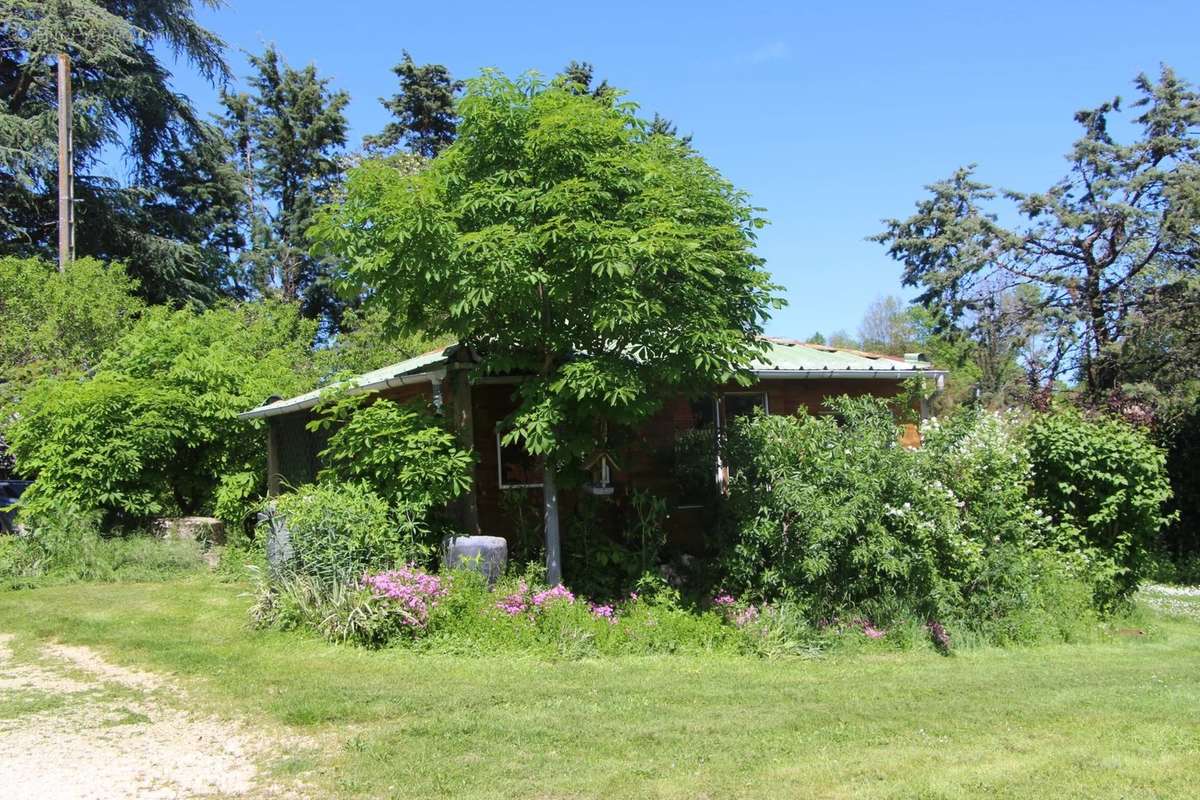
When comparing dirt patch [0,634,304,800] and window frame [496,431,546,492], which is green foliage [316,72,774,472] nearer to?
window frame [496,431,546,492]

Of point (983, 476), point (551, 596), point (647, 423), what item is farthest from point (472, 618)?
point (983, 476)

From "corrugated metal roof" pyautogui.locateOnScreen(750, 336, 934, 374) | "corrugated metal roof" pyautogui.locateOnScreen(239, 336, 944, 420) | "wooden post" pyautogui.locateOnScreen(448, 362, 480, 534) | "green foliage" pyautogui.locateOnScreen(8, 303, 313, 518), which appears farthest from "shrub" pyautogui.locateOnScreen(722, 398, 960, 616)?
"green foliage" pyautogui.locateOnScreen(8, 303, 313, 518)

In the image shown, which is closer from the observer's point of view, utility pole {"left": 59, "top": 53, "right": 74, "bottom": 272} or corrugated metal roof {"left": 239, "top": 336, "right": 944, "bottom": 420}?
corrugated metal roof {"left": 239, "top": 336, "right": 944, "bottom": 420}

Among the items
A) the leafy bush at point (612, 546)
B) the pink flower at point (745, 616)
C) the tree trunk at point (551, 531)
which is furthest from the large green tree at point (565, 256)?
the pink flower at point (745, 616)

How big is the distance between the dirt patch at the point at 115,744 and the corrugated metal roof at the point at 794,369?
4.24 m

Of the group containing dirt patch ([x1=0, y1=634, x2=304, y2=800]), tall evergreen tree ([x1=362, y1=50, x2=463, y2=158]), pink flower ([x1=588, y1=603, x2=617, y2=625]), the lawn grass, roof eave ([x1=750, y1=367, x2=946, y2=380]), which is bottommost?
the lawn grass

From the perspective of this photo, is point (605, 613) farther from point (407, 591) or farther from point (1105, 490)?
point (1105, 490)

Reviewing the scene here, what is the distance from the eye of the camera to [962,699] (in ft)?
22.2

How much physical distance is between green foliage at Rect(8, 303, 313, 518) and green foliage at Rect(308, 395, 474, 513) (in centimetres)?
537

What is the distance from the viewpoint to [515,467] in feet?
35.2

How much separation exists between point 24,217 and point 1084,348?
25336 millimetres

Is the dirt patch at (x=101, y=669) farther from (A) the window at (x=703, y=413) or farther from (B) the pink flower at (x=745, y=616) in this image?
(A) the window at (x=703, y=413)

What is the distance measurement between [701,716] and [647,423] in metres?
5.41

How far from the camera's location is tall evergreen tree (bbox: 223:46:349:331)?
3073 cm
